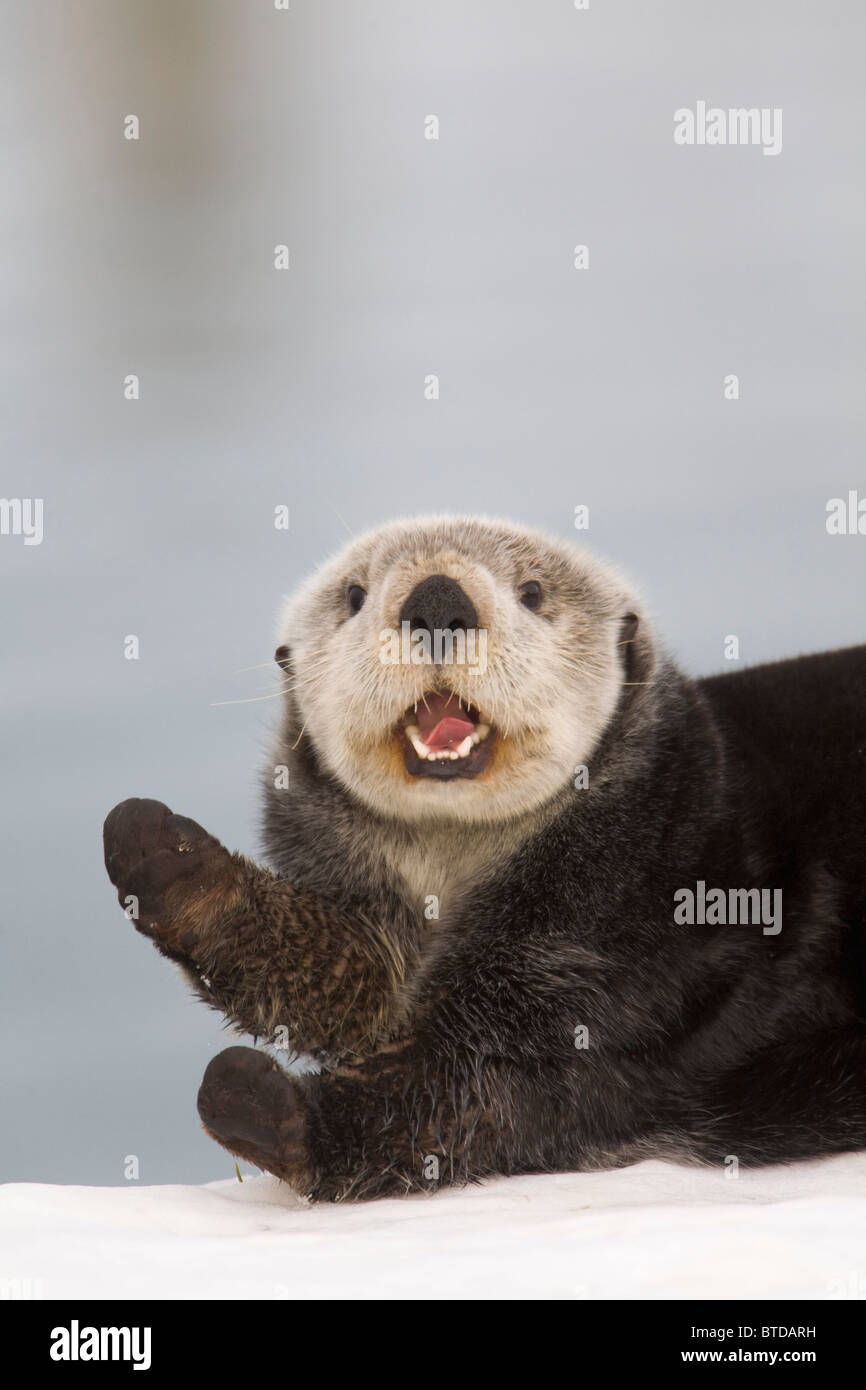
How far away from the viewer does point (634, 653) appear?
4422mm

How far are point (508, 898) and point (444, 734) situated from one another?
0.51 metres

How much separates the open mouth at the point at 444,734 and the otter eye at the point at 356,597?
50cm

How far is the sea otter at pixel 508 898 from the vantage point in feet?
12.3

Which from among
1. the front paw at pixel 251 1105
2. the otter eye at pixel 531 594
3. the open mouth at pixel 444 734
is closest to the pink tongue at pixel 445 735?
the open mouth at pixel 444 734

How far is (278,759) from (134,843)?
2.55ft

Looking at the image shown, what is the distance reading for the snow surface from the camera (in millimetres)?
2715

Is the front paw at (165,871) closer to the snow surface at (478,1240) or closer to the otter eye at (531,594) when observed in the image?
the snow surface at (478,1240)

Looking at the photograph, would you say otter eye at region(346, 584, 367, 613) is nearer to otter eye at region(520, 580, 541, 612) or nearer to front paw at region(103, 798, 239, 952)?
otter eye at region(520, 580, 541, 612)

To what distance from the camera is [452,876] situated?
4203 mm

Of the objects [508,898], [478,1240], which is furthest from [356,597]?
[478,1240]
